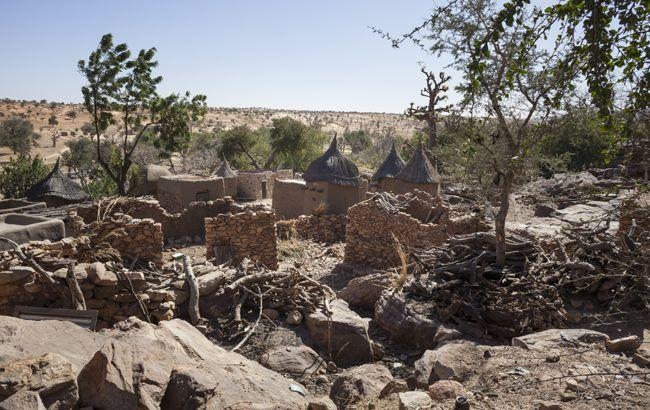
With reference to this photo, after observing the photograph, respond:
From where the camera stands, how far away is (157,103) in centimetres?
1702

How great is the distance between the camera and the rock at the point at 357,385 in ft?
15.4

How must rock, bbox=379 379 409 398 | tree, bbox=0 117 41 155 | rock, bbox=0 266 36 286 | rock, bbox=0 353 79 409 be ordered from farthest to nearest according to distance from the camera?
tree, bbox=0 117 41 155 → rock, bbox=0 266 36 286 → rock, bbox=379 379 409 398 → rock, bbox=0 353 79 409

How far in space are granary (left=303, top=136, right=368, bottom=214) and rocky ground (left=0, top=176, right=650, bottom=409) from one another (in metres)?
7.30

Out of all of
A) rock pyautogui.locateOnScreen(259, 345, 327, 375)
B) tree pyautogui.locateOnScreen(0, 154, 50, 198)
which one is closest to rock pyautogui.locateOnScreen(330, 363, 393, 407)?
rock pyautogui.locateOnScreen(259, 345, 327, 375)

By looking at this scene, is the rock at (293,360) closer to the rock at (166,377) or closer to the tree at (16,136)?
the rock at (166,377)

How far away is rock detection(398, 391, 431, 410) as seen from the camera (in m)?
3.79

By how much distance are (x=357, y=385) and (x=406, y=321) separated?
269 cm

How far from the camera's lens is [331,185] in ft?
53.1

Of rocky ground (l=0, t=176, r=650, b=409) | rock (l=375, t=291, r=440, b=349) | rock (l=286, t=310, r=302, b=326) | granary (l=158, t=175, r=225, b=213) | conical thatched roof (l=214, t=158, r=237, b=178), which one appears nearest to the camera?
rocky ground (l=0, t=176, r=650, b=409)

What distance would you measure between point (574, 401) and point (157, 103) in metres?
16.0

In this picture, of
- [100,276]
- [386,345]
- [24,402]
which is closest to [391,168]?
[386,345]

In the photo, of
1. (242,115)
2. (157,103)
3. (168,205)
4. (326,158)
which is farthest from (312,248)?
(242,115)

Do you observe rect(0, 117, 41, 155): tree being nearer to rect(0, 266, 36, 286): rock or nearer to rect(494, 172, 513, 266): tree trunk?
rect(0, 266, 36, 286): rock

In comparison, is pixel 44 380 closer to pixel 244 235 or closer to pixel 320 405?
pixel 320 405
